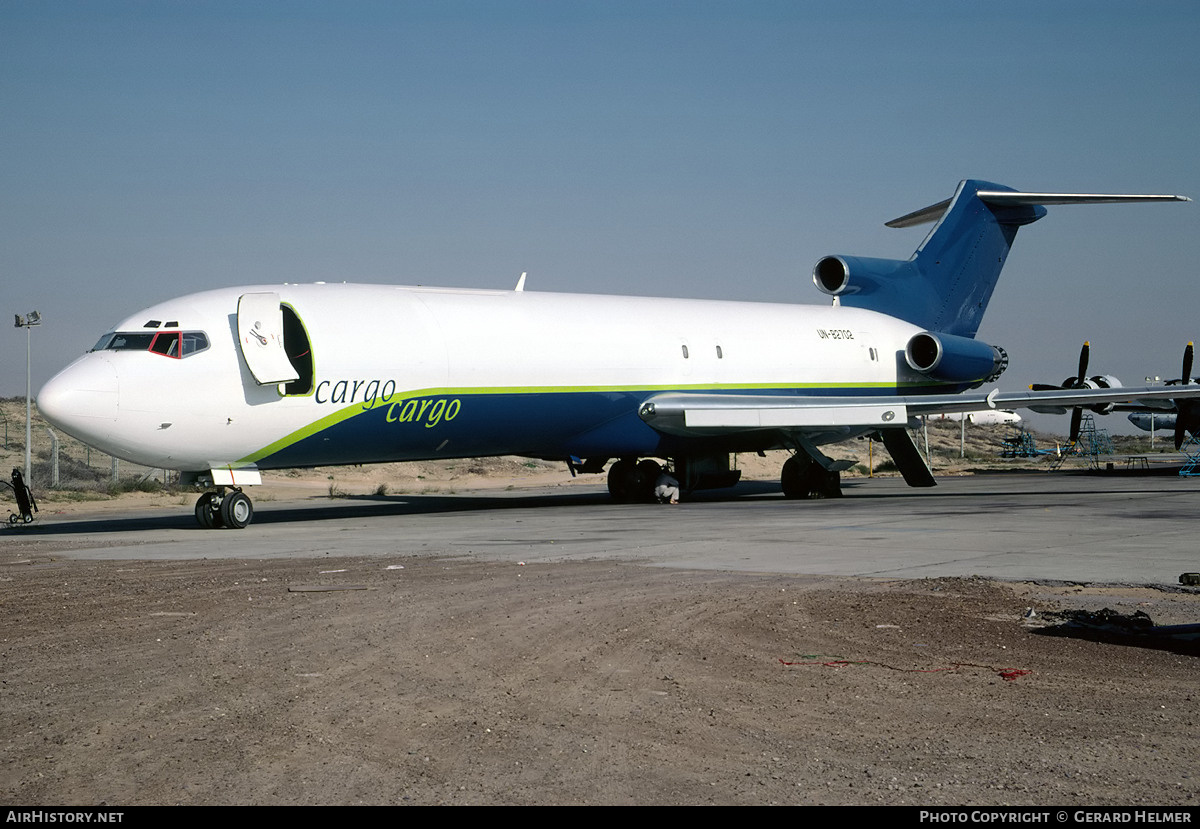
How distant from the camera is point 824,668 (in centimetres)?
779

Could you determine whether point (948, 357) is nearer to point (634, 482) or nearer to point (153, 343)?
point (634, 482)

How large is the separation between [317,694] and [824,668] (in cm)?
326

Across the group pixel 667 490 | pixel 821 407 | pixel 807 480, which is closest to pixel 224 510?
pixel 667 490

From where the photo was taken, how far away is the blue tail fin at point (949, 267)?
3406cm

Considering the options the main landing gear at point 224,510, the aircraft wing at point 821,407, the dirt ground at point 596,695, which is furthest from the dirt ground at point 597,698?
the aircraft wing at point 821,407

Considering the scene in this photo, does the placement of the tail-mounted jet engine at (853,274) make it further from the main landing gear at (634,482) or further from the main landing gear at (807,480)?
the main landing gear at (634,482)

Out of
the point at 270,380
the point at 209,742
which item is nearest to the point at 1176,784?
the point at 209,742

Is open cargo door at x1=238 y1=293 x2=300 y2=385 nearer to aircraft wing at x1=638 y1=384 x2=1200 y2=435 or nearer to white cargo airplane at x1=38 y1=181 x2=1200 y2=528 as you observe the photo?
white cargo airplane at x1=38 y1=181 x2=1200 y2=528

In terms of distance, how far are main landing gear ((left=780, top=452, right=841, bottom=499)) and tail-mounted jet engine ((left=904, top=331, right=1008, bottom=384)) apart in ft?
17.0

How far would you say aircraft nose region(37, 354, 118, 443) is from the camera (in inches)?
743

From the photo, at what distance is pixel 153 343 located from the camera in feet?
65.8

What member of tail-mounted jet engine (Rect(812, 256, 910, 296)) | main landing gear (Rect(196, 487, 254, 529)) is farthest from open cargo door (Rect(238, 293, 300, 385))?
tail-mounted jet engine (Rect(812, 256, 910, 296))

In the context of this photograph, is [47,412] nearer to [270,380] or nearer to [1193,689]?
[270,380]

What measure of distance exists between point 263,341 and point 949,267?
21758 millimetres
